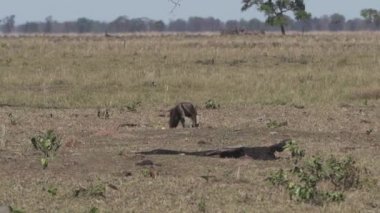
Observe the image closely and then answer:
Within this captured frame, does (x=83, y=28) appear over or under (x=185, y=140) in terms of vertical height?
under

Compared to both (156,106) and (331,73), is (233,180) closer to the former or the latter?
(156,106)

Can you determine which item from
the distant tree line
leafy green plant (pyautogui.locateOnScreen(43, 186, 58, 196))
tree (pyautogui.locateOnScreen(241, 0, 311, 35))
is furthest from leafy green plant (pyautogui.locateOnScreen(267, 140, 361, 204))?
the distant tree line

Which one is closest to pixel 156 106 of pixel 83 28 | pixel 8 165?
pixel 8 165

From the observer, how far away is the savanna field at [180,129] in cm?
768

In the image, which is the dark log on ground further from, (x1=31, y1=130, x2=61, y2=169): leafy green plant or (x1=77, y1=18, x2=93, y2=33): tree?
(x1=77, y1=18, x2=93, y2=33): tree

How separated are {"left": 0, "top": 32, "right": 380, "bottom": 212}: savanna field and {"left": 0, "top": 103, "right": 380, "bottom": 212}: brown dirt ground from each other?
0.05 feet

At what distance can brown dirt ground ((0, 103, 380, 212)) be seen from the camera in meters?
7.52

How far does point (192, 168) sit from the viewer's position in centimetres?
900

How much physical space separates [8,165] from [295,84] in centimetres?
1182

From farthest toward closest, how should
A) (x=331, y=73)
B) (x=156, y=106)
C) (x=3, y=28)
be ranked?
(x=3, y=28), (x=331, y=73), (x=156, y=106)

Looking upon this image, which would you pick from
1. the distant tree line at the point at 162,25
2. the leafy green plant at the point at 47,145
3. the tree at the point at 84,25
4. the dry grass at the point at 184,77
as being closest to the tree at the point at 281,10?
the dry grass at the point at 184,77

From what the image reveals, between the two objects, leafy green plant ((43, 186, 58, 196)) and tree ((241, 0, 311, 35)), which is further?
tree ((241, 0, 311, 35))

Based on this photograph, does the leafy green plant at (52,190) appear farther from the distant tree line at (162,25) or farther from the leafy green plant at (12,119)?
the distant tree line at (162,25)

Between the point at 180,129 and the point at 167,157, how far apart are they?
8.78ft
